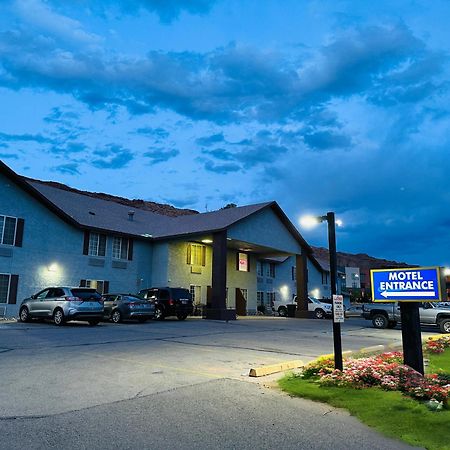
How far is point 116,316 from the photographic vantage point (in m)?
22.4

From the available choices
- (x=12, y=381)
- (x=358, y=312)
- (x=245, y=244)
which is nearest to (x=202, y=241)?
(x=245, y=244)

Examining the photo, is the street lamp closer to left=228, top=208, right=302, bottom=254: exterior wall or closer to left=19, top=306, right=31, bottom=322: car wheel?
left=19, top=306, right=31, bottom=322: car wheel

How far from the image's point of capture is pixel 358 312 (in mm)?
46688

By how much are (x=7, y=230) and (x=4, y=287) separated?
3.26m

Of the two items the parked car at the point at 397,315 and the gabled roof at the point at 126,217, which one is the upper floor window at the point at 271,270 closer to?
the gabled roof at the point at 126,217

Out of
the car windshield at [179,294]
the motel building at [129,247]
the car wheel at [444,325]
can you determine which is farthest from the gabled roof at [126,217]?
the car wheel at [444,325]

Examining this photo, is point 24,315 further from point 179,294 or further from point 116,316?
point 179,294

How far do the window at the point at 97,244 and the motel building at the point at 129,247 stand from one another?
0.23 ft

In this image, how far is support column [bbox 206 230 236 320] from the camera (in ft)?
92.0

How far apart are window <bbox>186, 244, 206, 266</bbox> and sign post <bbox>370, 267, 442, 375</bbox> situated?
26138mm

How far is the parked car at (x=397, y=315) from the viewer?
23203 millimetres

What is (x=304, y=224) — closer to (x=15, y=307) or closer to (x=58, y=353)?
(x=58, y=353)

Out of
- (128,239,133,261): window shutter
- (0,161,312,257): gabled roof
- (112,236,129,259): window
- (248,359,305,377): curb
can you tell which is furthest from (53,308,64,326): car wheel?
(248,359,305,377): curb

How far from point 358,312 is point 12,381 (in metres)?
44.1
